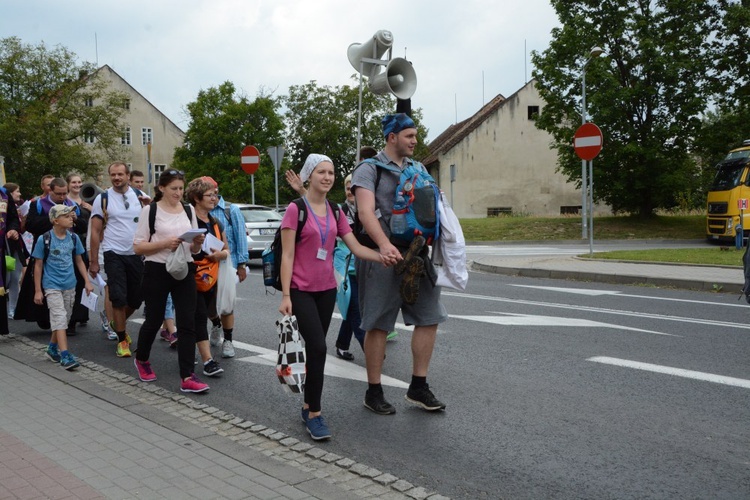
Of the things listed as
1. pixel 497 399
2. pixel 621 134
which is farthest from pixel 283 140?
pixel 497 399

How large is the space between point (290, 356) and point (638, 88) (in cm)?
2800

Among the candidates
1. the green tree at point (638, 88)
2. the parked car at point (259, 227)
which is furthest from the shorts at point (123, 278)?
the green tree at point (638, 88)

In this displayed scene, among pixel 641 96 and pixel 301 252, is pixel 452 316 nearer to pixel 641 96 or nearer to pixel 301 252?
pixel 301 252

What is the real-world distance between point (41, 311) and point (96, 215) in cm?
197

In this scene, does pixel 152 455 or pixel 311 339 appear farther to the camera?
pixel 311 339

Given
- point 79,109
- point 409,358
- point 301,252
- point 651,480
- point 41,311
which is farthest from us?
point 79,109

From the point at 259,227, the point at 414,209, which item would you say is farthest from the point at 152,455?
the point at 259,227

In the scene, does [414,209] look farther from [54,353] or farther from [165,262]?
[54,353]

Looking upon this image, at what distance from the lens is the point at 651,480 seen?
4047 mm

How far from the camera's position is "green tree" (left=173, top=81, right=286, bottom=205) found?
55.3m

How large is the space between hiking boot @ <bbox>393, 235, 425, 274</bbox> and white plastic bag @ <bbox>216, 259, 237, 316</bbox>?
2.71m

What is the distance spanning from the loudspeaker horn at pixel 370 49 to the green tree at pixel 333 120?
1893 inches

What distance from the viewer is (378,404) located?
5398 millimetres

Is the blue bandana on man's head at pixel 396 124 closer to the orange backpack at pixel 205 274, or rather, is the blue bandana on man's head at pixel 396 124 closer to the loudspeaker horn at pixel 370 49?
the orange backpack at pixel 205 274
